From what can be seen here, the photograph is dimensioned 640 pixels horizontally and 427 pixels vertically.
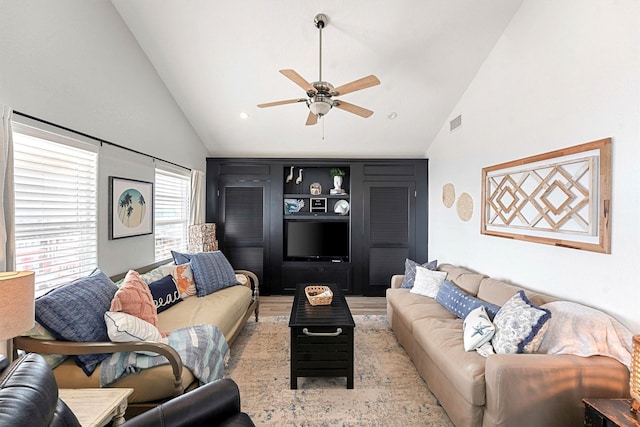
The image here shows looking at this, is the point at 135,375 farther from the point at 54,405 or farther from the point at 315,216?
the point at 315,216

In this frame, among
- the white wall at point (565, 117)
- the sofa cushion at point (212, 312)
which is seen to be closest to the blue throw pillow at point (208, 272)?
the sofa cushion at point (212, 312)

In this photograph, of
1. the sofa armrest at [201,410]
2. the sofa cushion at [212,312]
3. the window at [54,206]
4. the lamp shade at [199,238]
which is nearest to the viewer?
the sofa armrest at [201,410]

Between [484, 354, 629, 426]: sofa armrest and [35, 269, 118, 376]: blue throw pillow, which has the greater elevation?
[35, 269, 118, 376]: blue throw pillow

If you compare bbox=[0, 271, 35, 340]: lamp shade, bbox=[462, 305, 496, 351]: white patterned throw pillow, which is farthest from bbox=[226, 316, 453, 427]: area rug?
bbox=[0, 271, 35, 340]: lamp shade

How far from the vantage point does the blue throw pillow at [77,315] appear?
1741 mm

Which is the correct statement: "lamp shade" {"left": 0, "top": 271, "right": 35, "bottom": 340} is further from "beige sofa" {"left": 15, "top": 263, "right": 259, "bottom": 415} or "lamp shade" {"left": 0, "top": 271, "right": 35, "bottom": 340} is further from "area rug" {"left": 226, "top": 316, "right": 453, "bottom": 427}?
"area rug" {"left": 226, "top": 316, "right": 453, "bottom": 427}

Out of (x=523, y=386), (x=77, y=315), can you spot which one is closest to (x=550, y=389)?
(x=523, y=386)

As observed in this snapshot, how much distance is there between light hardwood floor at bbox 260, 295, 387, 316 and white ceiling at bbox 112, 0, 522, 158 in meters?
2.63

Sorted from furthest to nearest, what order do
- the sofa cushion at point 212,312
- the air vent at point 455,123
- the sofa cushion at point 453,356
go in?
the air vent at point 455,123
the sofa cushion at point 212,312
the sofa cushion at point 453,356

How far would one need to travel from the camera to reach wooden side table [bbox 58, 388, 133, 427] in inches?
55.6

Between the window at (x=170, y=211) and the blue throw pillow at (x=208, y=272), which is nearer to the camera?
the blue throw pillow at (x=208, y=272)

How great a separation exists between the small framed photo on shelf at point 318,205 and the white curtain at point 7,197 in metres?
3.77

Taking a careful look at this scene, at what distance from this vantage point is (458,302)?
2.79 metres

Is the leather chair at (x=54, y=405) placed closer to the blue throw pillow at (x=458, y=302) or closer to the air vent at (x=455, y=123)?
the blue throw pillow at (x=458, y=302)
